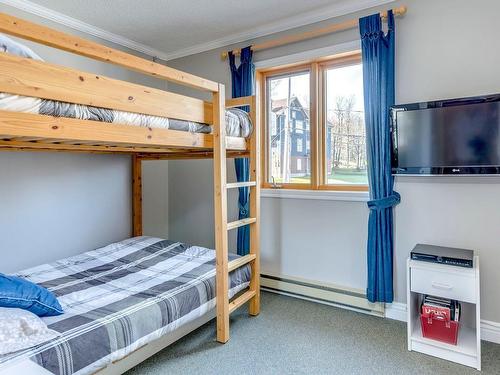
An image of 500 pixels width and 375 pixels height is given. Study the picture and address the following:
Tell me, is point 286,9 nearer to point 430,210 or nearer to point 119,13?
point 119,13

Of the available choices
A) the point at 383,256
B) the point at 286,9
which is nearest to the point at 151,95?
the point at 286,9

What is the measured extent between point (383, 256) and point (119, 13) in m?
2.95

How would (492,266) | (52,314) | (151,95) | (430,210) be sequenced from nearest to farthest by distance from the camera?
1. (52,314)
2. (151,95)
3. (492,266)
4. (430,210)

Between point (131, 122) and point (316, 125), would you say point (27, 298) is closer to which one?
point (131, 122)

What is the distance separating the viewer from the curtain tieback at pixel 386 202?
7.94 feet

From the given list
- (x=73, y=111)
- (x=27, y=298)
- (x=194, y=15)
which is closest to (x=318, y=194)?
(x=194, y=15)

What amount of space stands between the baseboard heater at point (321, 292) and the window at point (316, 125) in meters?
0.87

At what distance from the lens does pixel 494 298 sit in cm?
218

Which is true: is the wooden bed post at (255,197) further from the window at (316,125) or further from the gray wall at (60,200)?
the gray wall at (60,200)

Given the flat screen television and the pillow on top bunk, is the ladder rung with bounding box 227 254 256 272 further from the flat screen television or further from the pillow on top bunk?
the pillow on top bunk

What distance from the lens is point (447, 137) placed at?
7.16 ft

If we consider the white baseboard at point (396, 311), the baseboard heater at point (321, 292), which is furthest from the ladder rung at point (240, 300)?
the white baseboard at point (396, 311)

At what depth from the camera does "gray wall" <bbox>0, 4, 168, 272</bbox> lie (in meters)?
2.54

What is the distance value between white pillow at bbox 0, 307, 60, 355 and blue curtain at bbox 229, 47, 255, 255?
75.0 inches
